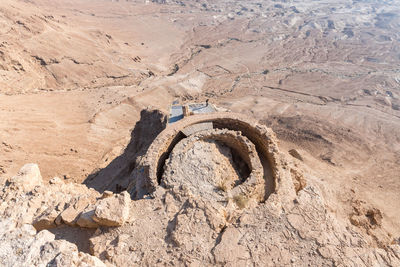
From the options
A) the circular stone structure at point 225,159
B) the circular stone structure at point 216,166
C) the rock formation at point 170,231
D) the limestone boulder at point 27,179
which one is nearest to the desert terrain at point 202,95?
the rock formation at point 170,231

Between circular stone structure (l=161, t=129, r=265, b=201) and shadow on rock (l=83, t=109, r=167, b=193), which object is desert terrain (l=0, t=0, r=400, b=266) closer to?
shadow on rock (l=83, t=109, r=167, b=193)

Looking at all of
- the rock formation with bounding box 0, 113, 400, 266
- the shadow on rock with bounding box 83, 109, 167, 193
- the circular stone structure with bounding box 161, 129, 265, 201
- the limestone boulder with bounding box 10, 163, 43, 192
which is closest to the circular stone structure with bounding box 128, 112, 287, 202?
the circular stone structure with bounding box 161, 129, 265, 201

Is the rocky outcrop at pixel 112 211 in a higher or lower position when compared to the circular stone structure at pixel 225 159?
higher

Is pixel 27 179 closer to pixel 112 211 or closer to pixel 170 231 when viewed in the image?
pixel 112 211

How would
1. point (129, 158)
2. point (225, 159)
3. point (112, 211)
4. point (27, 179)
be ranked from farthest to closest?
point (129, 158) → point (225, 159) → point (27, 179) → point (112, 211)

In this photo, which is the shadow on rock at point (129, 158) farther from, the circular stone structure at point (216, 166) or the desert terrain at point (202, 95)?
the circular stone structure at point (216, 166)

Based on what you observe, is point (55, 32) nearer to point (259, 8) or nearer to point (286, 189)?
point (286, 189)

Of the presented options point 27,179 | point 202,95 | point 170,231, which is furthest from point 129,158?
point 202,95
